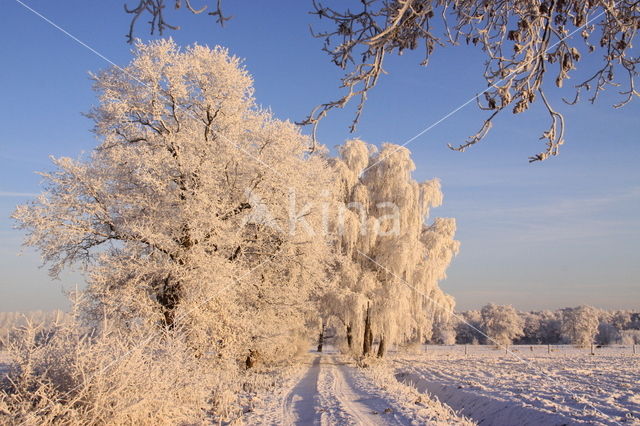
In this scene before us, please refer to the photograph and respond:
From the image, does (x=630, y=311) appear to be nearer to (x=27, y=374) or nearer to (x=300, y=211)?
(x=300, y=211)

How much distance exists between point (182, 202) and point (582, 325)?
5896 centimetres

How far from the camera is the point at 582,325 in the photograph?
59.2m

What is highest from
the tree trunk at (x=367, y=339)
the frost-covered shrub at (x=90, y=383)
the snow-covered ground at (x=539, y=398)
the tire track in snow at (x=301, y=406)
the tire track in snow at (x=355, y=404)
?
the tree trunk at (x=367, y=339)

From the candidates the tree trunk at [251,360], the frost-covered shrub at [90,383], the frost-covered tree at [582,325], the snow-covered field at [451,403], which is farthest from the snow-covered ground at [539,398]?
the frost-covered tree at [582,325]

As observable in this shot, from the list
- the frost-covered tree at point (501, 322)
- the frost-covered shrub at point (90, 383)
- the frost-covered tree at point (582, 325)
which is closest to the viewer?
the frost-covered shrub at point (90, 383)

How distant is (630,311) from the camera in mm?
108875

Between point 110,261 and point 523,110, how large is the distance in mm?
11514

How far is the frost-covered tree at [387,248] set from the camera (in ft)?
69.6

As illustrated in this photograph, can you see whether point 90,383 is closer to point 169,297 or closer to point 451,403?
point 169,297

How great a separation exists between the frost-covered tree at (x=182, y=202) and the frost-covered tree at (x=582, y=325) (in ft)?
176

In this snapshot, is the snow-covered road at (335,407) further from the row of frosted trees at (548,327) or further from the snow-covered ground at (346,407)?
the row of frosted trees at (548,327)

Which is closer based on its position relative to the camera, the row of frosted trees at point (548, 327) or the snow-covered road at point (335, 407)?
the snow-covered road at point (335, 407)

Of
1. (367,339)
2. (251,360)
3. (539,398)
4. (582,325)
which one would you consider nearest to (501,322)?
(582,325)

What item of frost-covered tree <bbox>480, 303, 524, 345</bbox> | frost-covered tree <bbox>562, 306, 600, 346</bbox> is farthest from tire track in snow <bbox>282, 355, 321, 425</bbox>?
frost-covered tree <bbox>480, 303, 524, 345</bbox>
